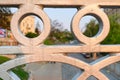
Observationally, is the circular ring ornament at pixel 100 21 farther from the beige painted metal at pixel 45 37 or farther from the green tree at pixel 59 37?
the green tree at pixel 59 37

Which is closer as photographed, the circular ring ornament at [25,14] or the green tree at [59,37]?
the circular ring ornament at [25,14]

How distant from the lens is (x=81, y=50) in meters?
3.73

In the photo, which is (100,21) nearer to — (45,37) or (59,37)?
(45,37)

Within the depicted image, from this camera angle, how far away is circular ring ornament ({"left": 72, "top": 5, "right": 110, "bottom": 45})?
3.67 m

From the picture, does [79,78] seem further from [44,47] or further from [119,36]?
[119,36]

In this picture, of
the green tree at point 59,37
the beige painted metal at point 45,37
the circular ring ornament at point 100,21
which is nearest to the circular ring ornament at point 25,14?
the beige painted metal at point 45,37

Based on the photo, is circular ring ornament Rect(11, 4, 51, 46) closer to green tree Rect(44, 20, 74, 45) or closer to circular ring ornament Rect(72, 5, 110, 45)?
circular ring ornament Rect(72, 5, 110, 45)

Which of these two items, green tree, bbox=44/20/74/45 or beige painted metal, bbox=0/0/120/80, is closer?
beige painted metal, bbox=0/0/120/80

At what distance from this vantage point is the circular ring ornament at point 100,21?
3668 mm

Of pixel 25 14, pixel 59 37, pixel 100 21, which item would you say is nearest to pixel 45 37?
pixel 25 14

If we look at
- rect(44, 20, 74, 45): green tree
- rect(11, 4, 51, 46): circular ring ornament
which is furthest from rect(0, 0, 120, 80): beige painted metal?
rect(44, 20, 74, 45): green tree

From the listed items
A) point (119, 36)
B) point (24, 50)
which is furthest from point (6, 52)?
point (119, 36)

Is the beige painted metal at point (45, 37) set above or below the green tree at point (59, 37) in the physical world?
above

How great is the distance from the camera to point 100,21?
3.76m
